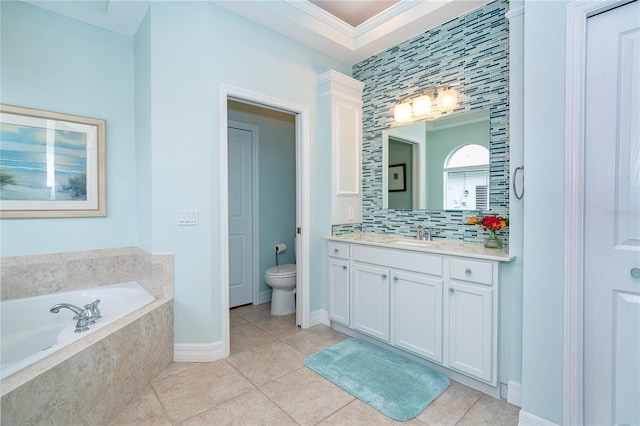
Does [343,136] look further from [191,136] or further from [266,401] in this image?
[266,401]

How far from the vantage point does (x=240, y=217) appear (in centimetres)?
361

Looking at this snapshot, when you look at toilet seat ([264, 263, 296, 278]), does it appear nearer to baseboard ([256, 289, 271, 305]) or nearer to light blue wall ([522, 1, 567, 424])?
baseboard ([256, 289, 271, 305])

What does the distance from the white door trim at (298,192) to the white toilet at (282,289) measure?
1.16 ft

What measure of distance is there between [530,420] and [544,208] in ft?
3.62

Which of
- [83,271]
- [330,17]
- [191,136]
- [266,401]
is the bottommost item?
[266,401]

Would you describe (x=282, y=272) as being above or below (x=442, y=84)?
below

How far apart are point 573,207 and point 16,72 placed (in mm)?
3639

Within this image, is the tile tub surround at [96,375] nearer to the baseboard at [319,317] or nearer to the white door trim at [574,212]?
the baseboard at [319,317]

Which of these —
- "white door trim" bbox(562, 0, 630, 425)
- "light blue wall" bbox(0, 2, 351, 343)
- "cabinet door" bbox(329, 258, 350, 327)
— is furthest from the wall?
"white door trim" bbox(562, 0, 630, 425)

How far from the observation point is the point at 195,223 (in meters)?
2.28

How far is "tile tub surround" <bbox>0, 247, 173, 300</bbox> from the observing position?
2.15 m

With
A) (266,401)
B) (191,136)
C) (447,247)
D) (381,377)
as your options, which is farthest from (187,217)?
(447,247)

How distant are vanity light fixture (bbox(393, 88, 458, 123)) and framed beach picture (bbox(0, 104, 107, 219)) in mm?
2616

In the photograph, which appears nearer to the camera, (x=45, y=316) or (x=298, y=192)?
(x=45, y=316)
